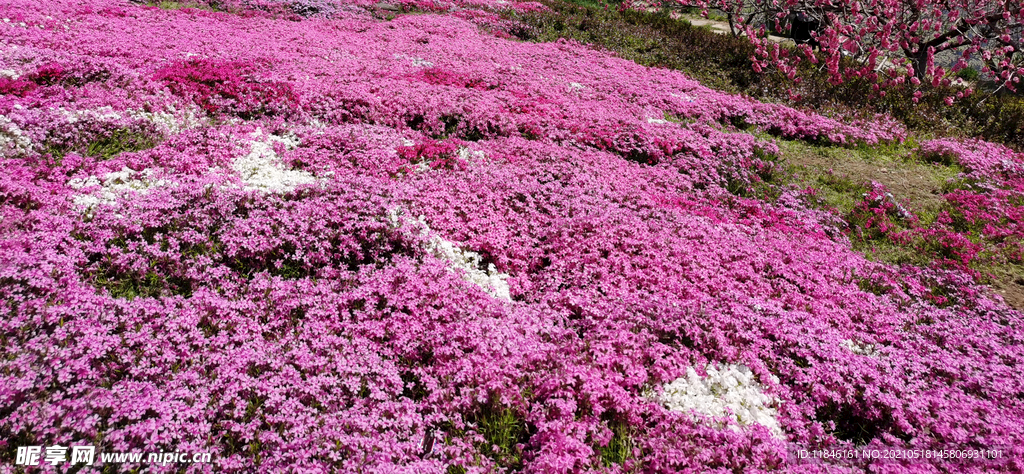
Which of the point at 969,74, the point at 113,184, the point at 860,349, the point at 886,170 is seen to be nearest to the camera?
the point at 860,349

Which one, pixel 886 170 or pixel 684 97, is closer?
pixel 886 170

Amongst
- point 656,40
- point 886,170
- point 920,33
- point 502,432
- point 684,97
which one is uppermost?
point 920,33

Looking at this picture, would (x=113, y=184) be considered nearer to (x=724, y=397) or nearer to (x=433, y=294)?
(x=433, y=294)

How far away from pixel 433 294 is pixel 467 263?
1142 millimetres

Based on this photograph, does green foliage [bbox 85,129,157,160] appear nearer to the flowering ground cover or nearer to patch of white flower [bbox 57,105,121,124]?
the flowering ground cover

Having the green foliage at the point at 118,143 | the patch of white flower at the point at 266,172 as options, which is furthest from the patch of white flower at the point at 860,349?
the green foliage at the point at 118,143

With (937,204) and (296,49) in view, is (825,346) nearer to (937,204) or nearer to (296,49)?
(937,204)

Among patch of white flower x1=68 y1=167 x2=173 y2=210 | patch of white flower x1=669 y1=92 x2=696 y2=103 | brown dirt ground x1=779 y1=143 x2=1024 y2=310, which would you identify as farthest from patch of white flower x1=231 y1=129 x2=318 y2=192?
Result: patch of white flower x1=669 y1=92 x2=696 y2=103

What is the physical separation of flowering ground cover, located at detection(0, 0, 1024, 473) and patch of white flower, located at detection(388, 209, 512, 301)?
6cm

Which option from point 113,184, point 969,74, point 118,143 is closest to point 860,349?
point 113,184

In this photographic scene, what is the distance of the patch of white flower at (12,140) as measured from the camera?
7562 millimetres

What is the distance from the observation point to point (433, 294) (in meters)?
6.38

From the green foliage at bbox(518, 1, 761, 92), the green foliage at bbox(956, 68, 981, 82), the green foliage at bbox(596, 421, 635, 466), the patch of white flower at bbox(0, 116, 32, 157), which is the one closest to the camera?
the green foliage at bbox(596, 421, 635, 466)

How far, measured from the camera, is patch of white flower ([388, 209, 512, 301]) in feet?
23.2
